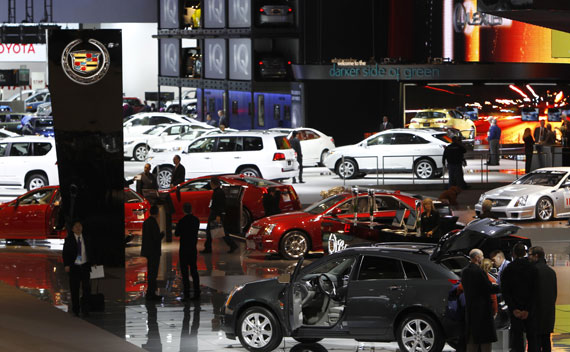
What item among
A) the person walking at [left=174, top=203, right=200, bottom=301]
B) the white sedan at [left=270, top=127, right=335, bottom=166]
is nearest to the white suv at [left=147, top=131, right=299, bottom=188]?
the white sedan at [left=270, top=127, right=335, bottom=166]

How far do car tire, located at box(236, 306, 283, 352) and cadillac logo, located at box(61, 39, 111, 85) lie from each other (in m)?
7.99

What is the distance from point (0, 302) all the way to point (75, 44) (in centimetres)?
514

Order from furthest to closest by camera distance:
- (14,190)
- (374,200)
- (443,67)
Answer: (443,67), (14,190), (374,200)

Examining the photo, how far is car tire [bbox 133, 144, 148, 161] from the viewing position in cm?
4185

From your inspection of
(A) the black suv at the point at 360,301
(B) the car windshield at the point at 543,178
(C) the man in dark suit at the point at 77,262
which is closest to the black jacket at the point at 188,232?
(C) the man in dark suit at the point at 77,262

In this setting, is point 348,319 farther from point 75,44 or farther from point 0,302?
point 75,44

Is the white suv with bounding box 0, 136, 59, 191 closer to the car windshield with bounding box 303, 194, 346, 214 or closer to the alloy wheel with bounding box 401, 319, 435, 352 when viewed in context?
the car windshield with bounding box 303, 194, 346, 214

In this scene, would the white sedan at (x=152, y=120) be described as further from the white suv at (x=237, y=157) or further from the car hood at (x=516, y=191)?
the car hood at (x=516, y=191)

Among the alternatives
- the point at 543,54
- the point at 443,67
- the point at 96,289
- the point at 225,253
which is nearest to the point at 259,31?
the point at 443,67

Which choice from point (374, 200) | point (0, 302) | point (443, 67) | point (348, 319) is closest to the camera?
point (348, 319)

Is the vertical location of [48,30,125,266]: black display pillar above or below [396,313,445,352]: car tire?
above

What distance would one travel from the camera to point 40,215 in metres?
23.8

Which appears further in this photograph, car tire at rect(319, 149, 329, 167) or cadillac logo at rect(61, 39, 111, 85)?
car tire at rect(319, 149, 329, 167)

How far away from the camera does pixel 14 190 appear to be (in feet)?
105
